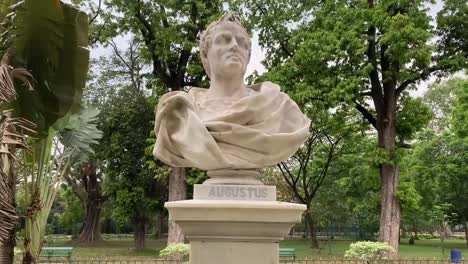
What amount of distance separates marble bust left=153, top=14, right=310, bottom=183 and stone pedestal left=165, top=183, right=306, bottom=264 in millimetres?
272

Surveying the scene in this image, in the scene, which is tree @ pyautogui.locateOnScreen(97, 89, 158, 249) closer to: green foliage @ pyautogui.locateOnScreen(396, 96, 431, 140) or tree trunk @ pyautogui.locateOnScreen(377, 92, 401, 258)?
tree trunk @ pyautogui.locateOnScreen(377, 92, 401, 258)

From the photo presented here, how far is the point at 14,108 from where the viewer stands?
20.6ft

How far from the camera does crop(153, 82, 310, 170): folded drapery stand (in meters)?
4.37

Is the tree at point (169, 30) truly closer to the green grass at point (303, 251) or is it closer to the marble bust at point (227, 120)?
the green grass at point (303, 251)

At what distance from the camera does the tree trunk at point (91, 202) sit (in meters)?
28.5

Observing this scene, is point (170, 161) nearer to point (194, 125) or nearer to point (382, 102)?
point (194, 125)

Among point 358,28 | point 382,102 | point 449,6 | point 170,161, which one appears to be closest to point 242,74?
point 170,161

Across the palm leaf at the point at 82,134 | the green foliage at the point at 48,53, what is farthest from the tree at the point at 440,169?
the green foliage at the point at 48,53

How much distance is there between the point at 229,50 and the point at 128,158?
18851 millimetres

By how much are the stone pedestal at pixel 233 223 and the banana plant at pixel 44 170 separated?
445cm

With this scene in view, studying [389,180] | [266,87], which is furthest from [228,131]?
[389,180]

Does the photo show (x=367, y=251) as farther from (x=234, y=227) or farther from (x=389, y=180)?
(x=234, y=227)

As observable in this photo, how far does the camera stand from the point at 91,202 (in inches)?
1145

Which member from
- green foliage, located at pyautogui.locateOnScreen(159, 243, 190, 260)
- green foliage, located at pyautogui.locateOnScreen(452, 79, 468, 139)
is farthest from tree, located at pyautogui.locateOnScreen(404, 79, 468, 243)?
green foliage, located at pyautogui.locateOnScreen(159, 243, 190, 260)
